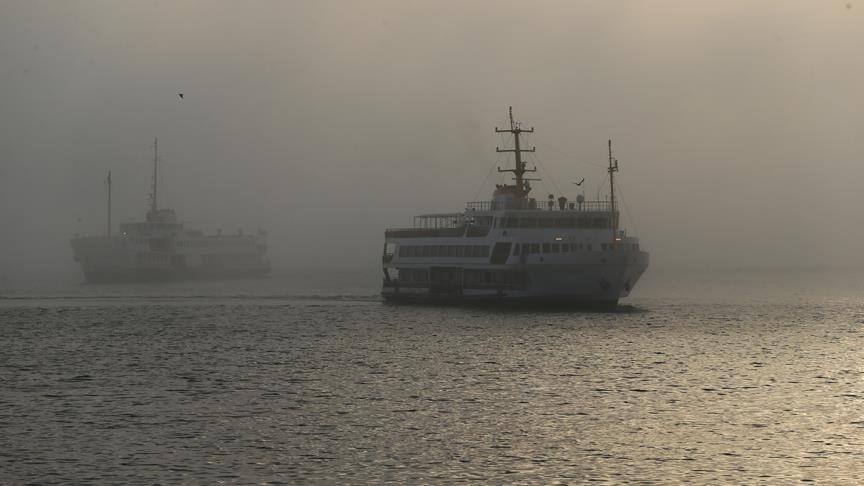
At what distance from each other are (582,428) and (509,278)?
47451mm

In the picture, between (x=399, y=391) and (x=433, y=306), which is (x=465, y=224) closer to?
(x=433, y=306)

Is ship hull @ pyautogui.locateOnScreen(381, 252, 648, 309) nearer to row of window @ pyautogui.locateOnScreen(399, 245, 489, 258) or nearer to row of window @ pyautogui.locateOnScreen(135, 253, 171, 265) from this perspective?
row of window @ pyautogui.locateOnScreen(399, 245, 489, 258)

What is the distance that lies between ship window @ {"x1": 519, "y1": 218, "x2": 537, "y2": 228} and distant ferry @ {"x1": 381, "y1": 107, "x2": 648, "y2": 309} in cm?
8

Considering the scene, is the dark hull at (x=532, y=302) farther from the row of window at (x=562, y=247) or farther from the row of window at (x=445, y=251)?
the row of window at (x=562, y=247)

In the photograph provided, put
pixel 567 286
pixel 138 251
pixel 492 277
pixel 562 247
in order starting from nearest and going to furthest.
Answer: pixel 567 286 → pixel 562 247 → pixel 492 277 → pixel 138 251

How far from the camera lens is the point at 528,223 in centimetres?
8025

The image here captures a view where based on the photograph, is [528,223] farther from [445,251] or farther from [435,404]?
[435,404]

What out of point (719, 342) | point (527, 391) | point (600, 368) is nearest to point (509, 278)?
point (719, 342)

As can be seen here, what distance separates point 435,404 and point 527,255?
133ft

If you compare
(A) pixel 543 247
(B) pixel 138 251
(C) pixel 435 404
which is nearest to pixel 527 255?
(A) pixel 543 247

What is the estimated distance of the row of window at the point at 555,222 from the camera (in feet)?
262

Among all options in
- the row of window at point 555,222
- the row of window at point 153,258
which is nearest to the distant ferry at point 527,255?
the row of window at point 555,222

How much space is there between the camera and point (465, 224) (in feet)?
283

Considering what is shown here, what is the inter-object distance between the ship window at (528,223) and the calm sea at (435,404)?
9131 millimetres
